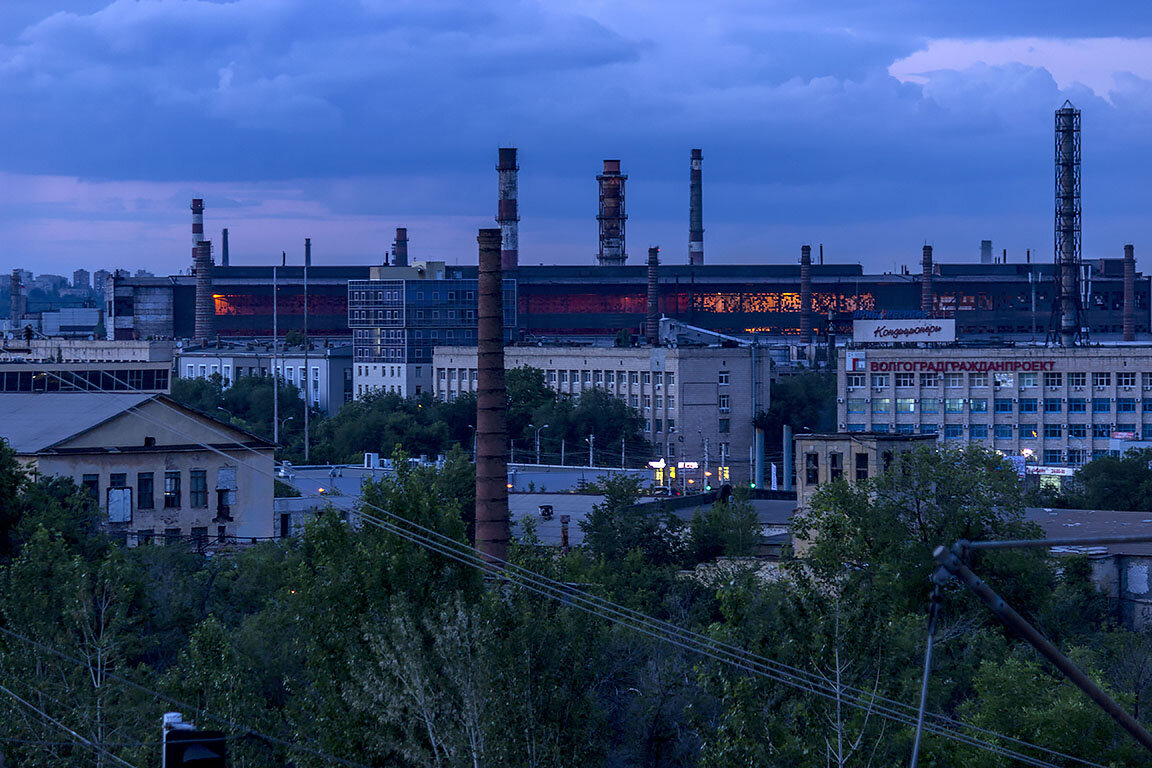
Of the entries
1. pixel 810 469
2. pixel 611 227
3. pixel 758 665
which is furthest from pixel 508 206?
pixel 758 665

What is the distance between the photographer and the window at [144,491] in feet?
148

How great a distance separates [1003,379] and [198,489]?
5600cm

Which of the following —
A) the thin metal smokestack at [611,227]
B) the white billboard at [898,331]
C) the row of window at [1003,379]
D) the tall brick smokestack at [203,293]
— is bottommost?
the row of window at [1003,379]

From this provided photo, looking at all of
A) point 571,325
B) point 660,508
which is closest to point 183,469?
point 660,508

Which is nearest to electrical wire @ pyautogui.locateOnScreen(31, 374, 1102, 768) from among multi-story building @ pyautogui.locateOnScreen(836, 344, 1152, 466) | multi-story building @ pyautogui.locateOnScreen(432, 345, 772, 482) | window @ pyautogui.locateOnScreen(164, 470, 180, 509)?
window @ pyautogui.locateOnScreen(164, 470, 180, 509)

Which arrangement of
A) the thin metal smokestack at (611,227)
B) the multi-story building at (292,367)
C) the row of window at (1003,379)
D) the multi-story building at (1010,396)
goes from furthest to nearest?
the thin metal smokestack at (611,227), the multi-story building at (292,367), the row of window at (1003,379), the multi-story building at (1010,396)

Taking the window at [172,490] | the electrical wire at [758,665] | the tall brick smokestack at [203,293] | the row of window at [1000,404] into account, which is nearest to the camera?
the electrical wire at [758,665]

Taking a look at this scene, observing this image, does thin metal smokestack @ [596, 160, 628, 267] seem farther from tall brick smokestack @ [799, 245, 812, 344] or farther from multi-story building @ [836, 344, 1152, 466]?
multi-story building @ [836, 344, 1152, 466]

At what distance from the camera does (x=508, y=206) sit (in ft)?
425

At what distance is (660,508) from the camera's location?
53.4m

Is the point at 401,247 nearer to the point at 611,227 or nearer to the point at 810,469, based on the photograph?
the point at 611,227

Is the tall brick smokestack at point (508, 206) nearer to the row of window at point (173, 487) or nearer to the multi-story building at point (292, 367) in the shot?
the multi-story building at point (292, 367)

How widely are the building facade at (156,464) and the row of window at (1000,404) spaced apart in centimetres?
5164

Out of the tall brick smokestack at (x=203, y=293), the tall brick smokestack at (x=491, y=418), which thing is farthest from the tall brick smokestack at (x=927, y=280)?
the tall brick smokestack at (x=491, y=418)
